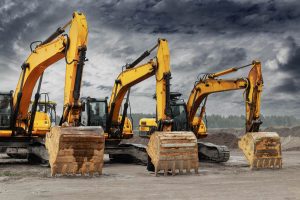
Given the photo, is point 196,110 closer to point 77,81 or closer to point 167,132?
point 167,132

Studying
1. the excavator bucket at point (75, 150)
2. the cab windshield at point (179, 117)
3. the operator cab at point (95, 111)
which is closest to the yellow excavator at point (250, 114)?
the cab windshield at point (179, 117)

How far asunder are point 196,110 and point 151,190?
497 inches

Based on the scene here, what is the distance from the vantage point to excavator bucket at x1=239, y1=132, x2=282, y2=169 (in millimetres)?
18000

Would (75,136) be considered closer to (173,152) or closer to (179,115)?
(173,152)

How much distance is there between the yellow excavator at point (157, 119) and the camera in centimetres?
1472

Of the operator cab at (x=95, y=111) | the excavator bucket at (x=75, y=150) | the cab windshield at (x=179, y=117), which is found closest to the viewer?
the excavator bucket at (x=75, y=150)

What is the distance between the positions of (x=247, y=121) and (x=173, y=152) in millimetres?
6037

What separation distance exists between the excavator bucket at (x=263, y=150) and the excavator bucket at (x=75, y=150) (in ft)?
22.7

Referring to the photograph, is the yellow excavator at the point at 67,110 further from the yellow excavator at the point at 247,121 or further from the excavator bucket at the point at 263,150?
the excavator bucket at the point at 263,150

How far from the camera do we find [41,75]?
18.7m

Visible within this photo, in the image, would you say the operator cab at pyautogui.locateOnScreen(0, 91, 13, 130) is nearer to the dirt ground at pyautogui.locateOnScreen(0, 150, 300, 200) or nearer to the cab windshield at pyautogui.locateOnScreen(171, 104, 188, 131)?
the dirt ground at pyautogui.locateOnScreen(0, 150, 300, 200)

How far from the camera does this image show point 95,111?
21203 mm

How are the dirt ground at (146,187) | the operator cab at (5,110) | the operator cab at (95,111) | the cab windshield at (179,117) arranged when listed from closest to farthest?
the dirt ground at (146,187)
the operator cab at (5,110)
the operator cab at (95,111)
the cab windshield at (179,117)

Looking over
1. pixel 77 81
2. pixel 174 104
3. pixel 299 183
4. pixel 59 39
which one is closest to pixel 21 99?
pixel 59 39
